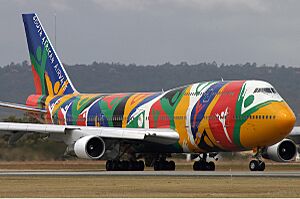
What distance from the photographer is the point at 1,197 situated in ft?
107

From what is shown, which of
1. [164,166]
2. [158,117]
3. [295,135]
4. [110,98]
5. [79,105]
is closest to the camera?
[158,117]

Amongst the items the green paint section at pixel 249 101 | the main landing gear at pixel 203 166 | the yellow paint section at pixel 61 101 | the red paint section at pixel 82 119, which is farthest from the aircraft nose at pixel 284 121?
the yellow paint section at pixel 61 101

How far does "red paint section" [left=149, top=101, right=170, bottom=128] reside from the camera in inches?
2354

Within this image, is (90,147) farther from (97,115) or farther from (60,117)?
(60,117)

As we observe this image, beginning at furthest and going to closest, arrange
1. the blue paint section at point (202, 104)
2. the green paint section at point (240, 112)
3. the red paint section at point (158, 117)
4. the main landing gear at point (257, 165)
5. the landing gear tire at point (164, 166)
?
1. the landing gear tire at point (164, 166)
2. the red paint section at point (158, 117)
3. the blue paint section at point (202, 104)
4. the main landing gear at point (257, 165)
5. the green paint section at point (240, 112)

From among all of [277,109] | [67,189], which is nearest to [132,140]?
[277,109]

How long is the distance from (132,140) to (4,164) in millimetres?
13171

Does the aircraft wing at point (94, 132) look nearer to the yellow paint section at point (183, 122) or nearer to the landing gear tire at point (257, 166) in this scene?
the yellow paint section at point (183, 122)

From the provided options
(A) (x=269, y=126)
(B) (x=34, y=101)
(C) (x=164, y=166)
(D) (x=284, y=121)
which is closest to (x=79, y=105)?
(B) (x=34, y=101)

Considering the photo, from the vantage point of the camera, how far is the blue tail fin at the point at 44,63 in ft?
230

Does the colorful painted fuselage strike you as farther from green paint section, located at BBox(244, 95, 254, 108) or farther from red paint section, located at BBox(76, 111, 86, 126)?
red paint section, located at BBox(76, 111, 86, 126)

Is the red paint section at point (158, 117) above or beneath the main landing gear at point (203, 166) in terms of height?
above

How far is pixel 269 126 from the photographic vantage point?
177ft

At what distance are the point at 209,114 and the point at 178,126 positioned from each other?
9.31 ft
